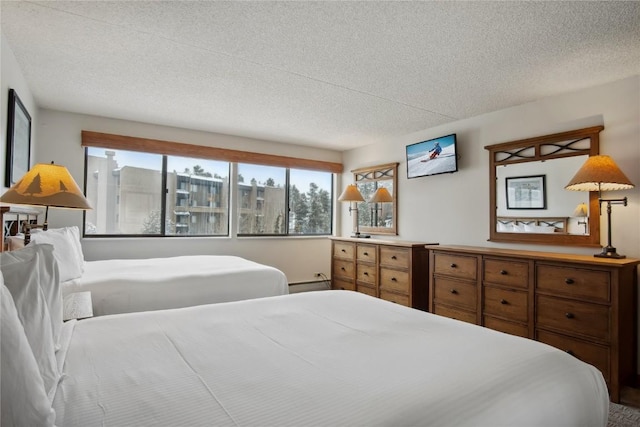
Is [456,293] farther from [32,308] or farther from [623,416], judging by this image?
[32,308]

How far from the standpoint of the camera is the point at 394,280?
4066mm

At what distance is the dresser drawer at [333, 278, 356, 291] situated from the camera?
4684 mm

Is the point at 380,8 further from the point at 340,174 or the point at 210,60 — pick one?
the point at 340,174

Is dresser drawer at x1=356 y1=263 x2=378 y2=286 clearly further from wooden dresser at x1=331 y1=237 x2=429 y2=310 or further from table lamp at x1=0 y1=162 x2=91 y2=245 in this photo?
table lamp at x1=0 y1=162 x2=91 y2=245

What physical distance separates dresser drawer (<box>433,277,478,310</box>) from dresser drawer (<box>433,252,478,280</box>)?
0.23 feet

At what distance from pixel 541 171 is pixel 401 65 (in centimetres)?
177

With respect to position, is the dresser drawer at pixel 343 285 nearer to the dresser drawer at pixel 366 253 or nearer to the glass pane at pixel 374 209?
the dresser drawer at pixel 366 253

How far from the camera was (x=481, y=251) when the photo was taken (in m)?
3.14

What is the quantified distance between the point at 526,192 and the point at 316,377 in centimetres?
312

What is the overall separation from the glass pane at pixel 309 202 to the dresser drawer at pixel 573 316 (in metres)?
3.54

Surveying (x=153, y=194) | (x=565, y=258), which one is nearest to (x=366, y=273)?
(x=565, y=258)

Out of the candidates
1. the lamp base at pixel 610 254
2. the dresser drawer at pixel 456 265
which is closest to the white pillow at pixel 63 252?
the dresser drawer at pixel 456 265

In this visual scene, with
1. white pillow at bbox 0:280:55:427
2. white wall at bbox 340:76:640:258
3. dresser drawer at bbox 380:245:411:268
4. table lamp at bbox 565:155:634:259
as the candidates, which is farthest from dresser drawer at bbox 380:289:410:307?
white pillow at bbox 0:280:55:427

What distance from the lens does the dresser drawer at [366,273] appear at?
436cm
